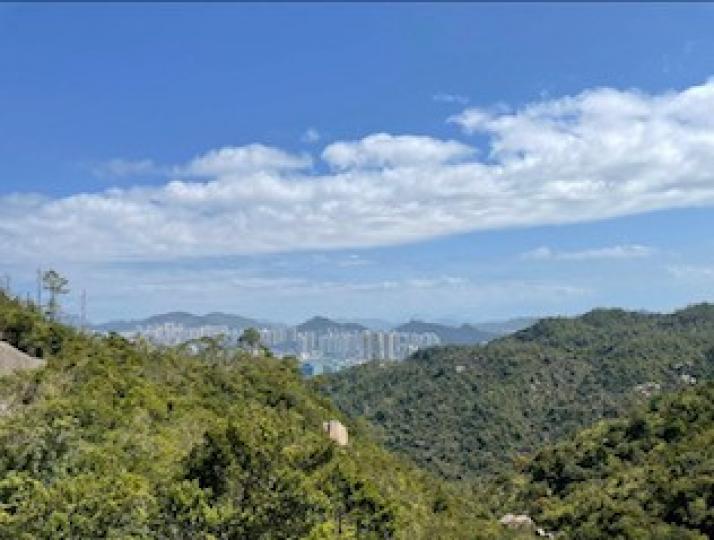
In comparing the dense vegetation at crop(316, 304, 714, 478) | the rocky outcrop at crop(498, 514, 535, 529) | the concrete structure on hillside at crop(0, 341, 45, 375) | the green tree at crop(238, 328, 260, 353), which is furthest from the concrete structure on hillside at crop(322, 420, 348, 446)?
the dense vegetation at crop(316, 304, 714, 478)

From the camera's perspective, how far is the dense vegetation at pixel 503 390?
402 ft

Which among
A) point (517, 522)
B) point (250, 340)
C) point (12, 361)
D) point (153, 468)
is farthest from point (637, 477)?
point (153, 468)

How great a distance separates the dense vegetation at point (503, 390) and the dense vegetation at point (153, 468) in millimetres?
70933

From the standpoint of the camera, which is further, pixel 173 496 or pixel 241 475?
pixel 241 475

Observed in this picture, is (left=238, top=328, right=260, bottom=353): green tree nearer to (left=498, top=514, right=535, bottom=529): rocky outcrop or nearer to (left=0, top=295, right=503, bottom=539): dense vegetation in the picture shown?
(left=0, top=295, right=503, bottom=539): dense vegetation

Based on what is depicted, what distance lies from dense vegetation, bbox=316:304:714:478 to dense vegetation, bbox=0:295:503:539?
2793 inches

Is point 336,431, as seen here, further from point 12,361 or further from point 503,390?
point 503,390

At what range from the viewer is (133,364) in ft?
160

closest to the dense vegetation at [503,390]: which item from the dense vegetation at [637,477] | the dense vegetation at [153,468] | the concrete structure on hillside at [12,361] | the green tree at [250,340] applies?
the dense vegetation at [637,477]

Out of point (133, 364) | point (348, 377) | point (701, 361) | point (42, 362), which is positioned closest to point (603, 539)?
point (133, 364)

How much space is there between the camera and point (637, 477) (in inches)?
2306

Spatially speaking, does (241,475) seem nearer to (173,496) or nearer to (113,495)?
(173,496)

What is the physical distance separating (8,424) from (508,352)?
140 m

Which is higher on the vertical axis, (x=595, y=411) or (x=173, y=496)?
(x=173, y=496)
